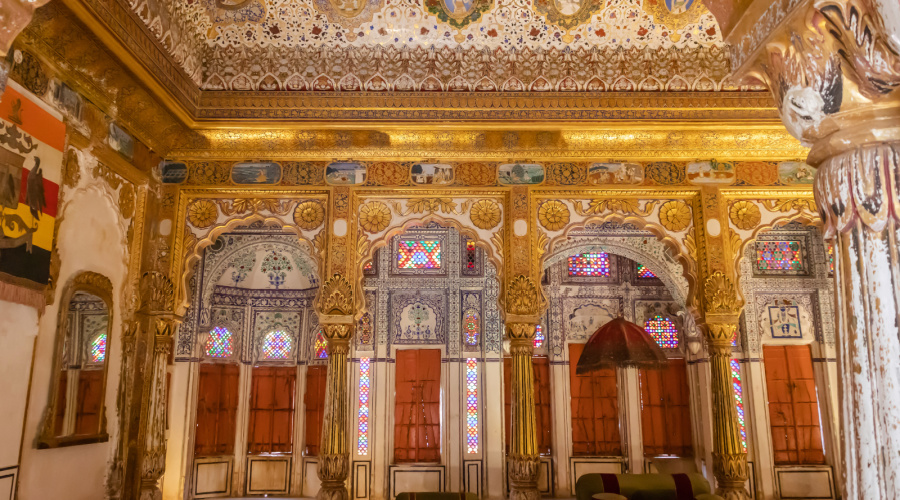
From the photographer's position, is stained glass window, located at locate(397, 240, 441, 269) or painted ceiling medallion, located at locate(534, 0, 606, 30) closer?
painted ceiling medallion, located at locate(534, 0, 606, 30)

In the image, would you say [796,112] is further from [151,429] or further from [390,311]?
[390,311]

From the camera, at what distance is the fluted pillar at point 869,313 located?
1.85 m

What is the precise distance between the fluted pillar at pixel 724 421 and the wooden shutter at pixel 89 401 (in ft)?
21.5

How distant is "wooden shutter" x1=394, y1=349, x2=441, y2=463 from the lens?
1018 cm

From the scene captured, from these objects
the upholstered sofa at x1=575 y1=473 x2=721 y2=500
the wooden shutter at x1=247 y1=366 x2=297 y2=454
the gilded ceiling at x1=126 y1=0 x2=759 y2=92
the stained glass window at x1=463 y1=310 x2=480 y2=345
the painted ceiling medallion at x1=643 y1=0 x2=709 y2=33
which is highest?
the painted ceiling medallion at x1=643 y1=0 x2=709 y2=33

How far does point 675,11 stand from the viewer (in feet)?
23.0

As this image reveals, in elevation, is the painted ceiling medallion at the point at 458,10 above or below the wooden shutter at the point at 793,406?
above

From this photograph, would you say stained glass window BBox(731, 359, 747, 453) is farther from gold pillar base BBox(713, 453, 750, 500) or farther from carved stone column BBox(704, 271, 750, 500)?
gold pillar base BBox(713, 453, 750, 500)

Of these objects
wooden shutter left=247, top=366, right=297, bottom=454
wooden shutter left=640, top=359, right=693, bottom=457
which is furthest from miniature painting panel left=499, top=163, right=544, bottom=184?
wooden shutter left=247, top=366, right=297, bottom=454

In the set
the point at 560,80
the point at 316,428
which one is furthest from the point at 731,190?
the point at 316,428

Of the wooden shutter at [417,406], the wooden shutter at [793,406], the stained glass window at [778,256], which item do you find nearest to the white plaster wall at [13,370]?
the wooden shutter at [417,406]

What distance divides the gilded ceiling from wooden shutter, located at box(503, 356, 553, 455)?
4985 millimetres

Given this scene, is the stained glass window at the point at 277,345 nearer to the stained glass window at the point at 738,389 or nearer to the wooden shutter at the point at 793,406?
the stained glass window at the point at 738,389

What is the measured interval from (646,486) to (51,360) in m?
6.51
